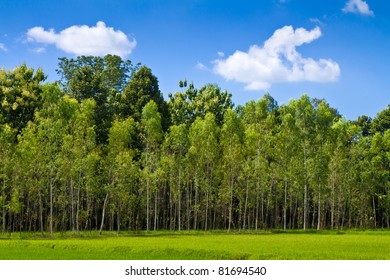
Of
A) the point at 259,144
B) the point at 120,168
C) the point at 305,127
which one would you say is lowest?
the point at 120,168

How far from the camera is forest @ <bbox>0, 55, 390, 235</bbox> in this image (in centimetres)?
4379

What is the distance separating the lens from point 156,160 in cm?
5084

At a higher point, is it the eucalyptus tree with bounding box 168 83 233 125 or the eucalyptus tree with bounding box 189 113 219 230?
the eucalyptus tree with bounding box 168 83 233 125

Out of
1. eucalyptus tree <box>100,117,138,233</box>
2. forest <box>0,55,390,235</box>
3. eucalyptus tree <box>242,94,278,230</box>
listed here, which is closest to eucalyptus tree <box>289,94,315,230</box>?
forest <box>0,55,390,235</box>

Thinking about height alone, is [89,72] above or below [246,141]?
above

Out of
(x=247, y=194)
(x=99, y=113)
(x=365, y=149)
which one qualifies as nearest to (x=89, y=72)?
(x=99, y=113)

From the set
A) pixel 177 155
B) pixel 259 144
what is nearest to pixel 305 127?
pixel 259 144

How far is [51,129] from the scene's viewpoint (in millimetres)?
41156

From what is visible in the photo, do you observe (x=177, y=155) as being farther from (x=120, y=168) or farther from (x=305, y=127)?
(x=305, y=127)

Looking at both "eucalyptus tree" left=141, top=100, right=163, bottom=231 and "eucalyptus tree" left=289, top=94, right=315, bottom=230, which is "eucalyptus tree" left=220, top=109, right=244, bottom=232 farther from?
"eucalyptus tree" left=289, top=94, right=315, bottom=230

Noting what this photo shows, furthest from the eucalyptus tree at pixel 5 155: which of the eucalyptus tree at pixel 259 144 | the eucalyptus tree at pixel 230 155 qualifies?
the eucalyptus tree at pixel 259 144
